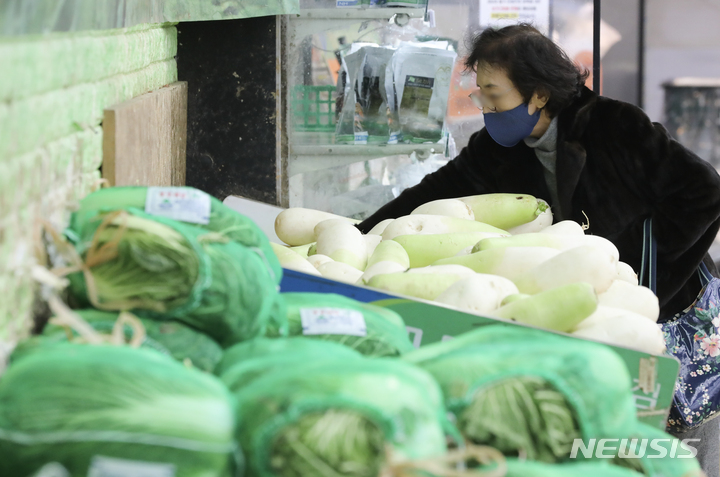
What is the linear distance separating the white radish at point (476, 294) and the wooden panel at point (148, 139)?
0.63 metres

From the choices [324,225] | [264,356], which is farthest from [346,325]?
[324,225]

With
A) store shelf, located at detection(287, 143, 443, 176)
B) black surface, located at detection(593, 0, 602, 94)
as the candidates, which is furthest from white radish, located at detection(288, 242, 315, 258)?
black surface, located at detection(593, 0, 602, 94)

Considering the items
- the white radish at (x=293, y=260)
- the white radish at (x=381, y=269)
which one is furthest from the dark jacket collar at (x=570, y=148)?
the white radish at (x=293, y=260)

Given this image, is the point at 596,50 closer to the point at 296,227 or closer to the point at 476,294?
the point at 296,227

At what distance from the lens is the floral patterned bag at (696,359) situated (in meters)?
1.75

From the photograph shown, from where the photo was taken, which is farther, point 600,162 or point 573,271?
point 600,162

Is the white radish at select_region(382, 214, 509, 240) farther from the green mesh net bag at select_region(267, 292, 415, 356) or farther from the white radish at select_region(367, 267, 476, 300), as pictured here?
the green mesh net bag at select_region(267, 292, 415, 356)

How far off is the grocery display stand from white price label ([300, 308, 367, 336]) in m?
0.19

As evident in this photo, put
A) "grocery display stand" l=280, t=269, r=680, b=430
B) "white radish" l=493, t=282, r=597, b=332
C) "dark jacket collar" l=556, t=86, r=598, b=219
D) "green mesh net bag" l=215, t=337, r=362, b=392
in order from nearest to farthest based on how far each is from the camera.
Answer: "green mesh net bag" l=215, t=337, r=362, b=392 < "grocery display stand" l=280, t=269, r=680, b=430 < "white radish" l=493, t=282, r=597, b=332 < "dark jacket collar" l=556, t=86, r=598, b=219

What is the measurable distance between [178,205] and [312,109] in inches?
A: 89.6

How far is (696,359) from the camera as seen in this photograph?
5.82ft

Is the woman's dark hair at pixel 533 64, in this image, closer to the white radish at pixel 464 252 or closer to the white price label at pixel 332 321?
the white radish at pixel 464 252

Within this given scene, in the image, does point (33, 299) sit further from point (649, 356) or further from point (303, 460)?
point (649, 356)

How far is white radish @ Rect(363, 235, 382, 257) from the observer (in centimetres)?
177
